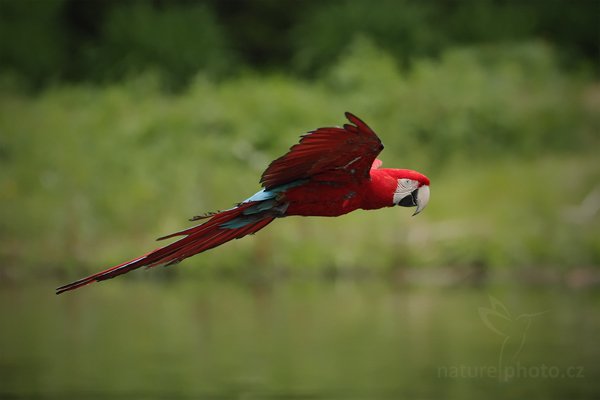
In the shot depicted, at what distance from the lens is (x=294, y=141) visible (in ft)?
52.6

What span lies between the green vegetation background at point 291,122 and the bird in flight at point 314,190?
1001cm

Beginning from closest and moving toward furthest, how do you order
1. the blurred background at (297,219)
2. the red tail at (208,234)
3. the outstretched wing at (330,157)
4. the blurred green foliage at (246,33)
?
the outstretched wing at (330,157) < the red tail at (208,234) < the blurred background at (297,219) < the blurred green foliage at (246,33)

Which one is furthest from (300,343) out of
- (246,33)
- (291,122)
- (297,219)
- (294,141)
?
(246,33)

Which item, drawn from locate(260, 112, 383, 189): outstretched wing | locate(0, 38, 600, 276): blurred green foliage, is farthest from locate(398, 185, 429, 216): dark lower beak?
locate(0, 38, 600, 276): blurred green foliage

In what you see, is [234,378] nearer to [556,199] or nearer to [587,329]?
[587,329]

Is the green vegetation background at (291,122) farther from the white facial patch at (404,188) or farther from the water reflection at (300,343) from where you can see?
the white facial patch at (404,188)

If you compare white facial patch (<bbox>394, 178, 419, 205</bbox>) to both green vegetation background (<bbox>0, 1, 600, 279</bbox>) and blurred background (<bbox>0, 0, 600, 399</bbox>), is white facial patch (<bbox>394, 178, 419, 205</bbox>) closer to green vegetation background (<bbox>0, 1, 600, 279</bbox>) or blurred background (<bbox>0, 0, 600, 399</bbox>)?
blurred background (<bbox>0, 0, 600, 399</bbox>)

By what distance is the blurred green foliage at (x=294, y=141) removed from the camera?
576 inches

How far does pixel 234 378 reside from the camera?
930cm

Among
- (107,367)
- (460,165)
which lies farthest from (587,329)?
(460,165)

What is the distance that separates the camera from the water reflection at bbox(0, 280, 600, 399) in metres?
8.99

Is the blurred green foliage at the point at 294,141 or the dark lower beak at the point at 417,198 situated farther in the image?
the blurred green foliage at the point at 294,141

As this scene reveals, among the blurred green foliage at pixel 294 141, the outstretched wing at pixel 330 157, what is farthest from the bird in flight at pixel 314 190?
the blurred green foliage at pixel 294 141

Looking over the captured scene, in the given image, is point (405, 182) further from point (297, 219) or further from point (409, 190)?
point (297, 219)
